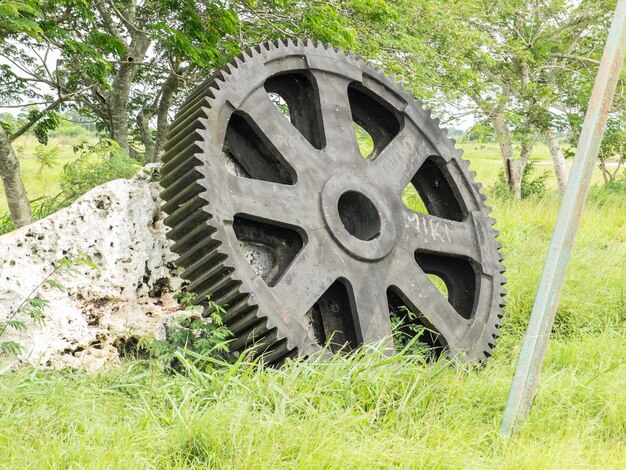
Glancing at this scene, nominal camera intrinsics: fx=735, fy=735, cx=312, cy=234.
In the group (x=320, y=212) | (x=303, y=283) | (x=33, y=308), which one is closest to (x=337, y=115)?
(x=320, y=212)

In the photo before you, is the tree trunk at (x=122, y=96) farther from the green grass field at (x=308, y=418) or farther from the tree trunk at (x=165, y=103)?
the green grass field at (x=308, y=418)

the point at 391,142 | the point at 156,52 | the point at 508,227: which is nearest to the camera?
the point at 391,142

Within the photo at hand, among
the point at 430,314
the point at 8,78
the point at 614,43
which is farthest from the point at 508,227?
the point at 8,78

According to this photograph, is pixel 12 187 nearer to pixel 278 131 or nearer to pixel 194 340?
pixel 278 131

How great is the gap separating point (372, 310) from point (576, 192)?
63.3 inches

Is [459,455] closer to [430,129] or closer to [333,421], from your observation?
[333,421]

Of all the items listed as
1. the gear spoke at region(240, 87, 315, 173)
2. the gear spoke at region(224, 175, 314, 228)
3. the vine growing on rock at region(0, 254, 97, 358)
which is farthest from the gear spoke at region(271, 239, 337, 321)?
the vine growing on rock at region(0, 254, 97, 358)

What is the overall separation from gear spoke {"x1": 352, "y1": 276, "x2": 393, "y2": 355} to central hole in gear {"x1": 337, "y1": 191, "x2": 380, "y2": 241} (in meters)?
0.35

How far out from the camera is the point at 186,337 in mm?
3777

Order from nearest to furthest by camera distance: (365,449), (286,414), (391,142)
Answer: (365,449), (286,414), (391,142)

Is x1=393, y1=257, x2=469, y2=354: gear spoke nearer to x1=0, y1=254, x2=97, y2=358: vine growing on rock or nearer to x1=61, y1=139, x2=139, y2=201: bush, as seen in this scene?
x1=0, y1=254, x2=97, y2=358: vine growing on rock

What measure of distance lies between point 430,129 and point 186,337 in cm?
239

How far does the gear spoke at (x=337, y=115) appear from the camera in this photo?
4.58 m

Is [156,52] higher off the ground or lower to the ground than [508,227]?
higher
